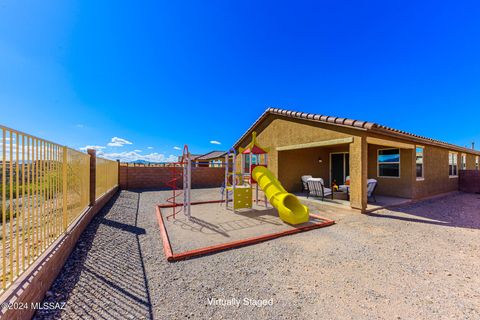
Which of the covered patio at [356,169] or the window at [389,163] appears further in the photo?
the window at [389,163]

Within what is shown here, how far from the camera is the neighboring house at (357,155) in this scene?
7187 mm

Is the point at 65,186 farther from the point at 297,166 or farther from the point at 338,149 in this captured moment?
the point at 338,149

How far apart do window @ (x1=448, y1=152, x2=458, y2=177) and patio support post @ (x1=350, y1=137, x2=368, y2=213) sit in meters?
10.8

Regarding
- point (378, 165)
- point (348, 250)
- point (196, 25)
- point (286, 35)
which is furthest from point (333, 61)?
point (348, 250)

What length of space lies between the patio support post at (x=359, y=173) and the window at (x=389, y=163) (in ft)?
13.5

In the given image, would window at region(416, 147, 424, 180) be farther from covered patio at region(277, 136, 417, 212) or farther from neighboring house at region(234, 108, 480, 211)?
covered patio at region(277, 136, 417, 212)

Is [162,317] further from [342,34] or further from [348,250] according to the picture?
[342,34]

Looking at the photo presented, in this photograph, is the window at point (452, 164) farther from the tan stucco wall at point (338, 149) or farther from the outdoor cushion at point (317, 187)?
the outdoor cushion at point (317, 187)

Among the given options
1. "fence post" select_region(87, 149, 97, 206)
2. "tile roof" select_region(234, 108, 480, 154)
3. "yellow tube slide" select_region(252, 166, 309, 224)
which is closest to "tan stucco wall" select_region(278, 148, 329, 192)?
"tile roof" select_region(234, 108, 480, 154)

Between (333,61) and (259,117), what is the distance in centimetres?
837

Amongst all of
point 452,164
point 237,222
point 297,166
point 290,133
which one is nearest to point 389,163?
point 297,166

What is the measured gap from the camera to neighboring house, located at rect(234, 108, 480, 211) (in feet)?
23.6

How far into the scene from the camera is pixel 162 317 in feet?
7.01

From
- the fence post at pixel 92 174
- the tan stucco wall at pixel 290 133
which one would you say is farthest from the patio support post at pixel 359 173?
the fence post at pixel 92 174
